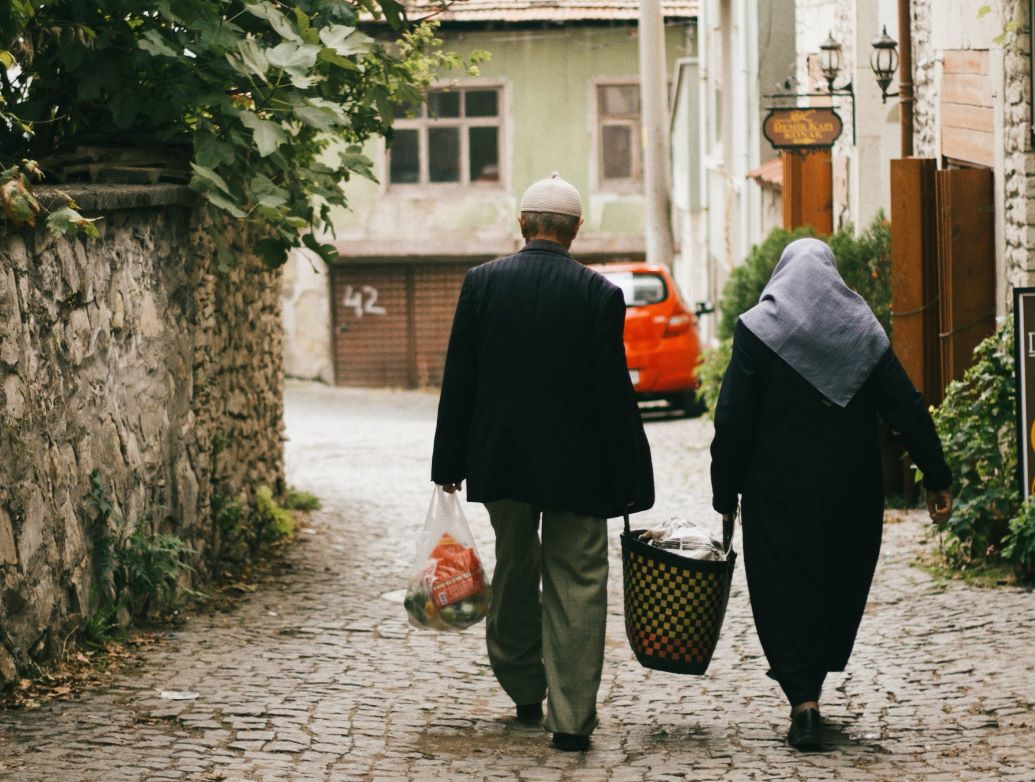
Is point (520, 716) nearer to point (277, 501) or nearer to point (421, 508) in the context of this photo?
point (277, 501)

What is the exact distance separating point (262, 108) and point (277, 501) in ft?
12.8

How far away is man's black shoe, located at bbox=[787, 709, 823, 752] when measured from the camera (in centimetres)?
495

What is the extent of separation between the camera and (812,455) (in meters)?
5.03

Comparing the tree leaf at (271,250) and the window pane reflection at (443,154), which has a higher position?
the window pane reflection at (443,154)

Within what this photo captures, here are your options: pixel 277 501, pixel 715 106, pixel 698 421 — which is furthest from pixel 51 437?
pixel 715 106

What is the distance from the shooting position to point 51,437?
5.91 metres

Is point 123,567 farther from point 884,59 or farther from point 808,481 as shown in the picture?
point 884,59

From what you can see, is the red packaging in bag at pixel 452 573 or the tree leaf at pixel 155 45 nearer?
the red packaging in bag at pixel 452 573

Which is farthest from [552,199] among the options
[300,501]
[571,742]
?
[300,501]

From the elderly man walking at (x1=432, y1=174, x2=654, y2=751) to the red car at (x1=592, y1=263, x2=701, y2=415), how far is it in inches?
479

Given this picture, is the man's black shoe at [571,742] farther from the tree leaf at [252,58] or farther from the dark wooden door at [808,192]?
the dark wooden door at [808,192]

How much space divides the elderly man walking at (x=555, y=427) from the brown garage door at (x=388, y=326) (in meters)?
22.8

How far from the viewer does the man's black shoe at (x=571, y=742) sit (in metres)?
5.01

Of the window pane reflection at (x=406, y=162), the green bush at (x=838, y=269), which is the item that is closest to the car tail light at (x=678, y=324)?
the green bush at (x=838, y=269)
